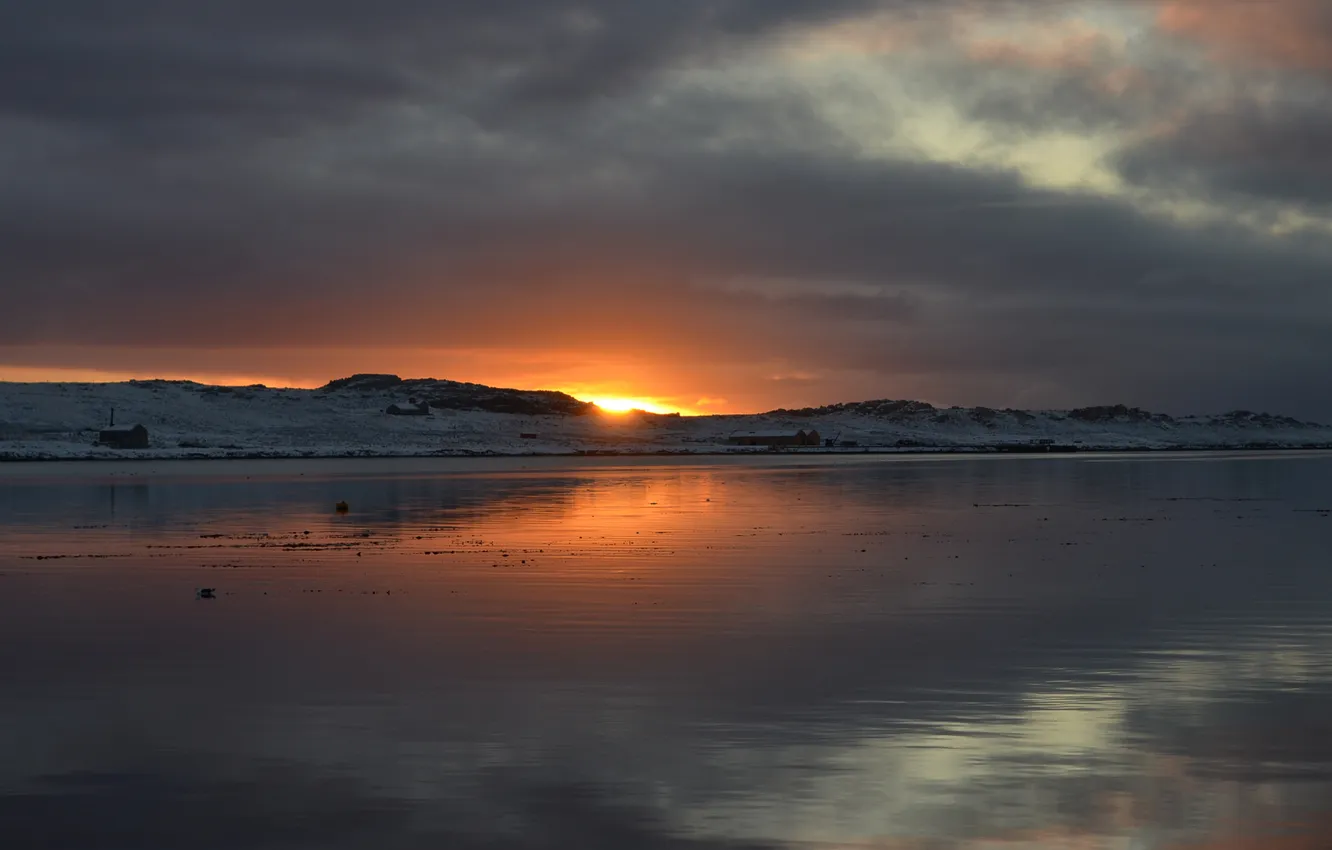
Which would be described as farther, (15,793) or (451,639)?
(451,639)

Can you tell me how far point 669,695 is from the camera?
19.4 meters

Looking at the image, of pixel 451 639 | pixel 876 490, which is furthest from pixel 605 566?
pixel 876 490

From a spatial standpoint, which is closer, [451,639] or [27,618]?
[451,639]

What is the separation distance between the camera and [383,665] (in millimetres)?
21953

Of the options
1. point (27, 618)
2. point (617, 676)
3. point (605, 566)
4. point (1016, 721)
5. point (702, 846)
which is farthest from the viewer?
point (605, 566)

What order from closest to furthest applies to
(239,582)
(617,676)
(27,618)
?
(617,676) → (27,618) → (239,582)

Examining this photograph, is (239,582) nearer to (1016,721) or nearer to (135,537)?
(135,537)

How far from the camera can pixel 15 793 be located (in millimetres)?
14336

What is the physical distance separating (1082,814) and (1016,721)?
4.02m

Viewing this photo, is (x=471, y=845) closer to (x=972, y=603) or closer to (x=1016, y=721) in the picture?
(x=1016, y=721)

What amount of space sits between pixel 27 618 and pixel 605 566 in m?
15.0

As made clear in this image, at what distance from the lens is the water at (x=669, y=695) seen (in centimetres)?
1350

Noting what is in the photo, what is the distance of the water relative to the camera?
1350cm

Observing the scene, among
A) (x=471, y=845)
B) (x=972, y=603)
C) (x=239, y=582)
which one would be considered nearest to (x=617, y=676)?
(x=471, y=845)
